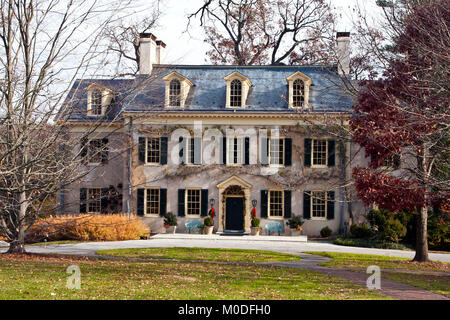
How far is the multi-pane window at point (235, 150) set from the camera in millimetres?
28000

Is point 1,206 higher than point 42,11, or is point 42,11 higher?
point 42,11

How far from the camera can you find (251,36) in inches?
1480

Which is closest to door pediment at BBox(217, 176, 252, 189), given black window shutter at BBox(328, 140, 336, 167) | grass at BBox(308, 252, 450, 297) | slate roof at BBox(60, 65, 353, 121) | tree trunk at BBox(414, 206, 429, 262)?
slate roof at BBox(60, 65, 353, 121)

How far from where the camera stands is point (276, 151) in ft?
91.8

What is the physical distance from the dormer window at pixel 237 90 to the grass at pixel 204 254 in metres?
9.98

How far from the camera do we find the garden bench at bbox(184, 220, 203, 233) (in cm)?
2759

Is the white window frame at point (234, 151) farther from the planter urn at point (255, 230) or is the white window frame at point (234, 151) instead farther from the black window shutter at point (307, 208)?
the black window shutter at point (307, 208)

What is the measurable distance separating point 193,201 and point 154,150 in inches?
132

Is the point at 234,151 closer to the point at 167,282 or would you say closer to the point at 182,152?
the point at 182,152

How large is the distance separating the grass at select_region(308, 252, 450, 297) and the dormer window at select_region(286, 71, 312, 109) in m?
9.96
